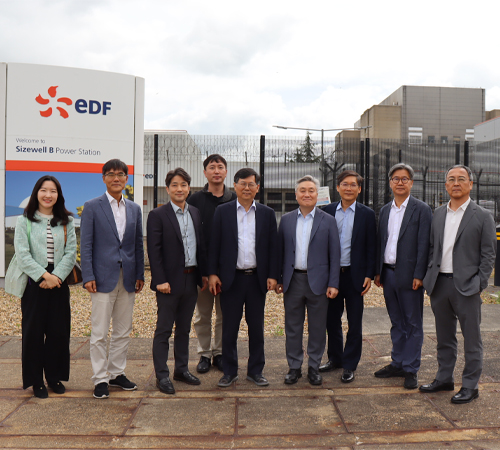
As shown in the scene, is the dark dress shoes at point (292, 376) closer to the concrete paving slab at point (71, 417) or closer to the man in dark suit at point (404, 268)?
the man in dark suit at point (404, 268)

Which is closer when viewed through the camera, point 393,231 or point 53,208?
point 53,208

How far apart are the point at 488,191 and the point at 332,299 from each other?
9.11 meters

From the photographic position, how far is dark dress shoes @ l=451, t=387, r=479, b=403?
12.6ft

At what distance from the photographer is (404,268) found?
4309mm

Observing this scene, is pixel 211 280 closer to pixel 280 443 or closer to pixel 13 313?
pixel 280 443

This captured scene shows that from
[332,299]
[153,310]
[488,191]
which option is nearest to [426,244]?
[332,299]

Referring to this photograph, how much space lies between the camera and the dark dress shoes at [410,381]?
421 centimetres

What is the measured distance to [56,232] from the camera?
4.14 m

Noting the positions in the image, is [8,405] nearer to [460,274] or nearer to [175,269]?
[175,269]

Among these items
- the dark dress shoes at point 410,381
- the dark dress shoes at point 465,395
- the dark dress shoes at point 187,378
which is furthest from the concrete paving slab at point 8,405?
the dark dress shoes at point 465,395

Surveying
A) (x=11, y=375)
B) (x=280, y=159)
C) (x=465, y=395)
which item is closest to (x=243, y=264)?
(x=465, y=395)

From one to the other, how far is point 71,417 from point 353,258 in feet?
9.02

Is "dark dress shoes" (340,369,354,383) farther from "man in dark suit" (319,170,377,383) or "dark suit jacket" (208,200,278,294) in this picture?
"dark suit jacket" (208,200,278,294)

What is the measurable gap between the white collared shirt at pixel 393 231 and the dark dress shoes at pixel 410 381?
3.38ft
